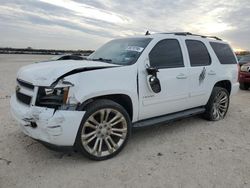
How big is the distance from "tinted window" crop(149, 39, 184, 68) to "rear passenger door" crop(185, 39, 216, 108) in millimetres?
294

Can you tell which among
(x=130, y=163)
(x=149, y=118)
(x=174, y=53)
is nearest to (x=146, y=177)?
(x=130, y=163)

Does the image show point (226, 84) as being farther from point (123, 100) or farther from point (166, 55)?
point (123, 100)

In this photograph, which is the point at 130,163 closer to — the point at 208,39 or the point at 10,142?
the point at 10,142

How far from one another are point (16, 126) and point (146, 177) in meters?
2.87

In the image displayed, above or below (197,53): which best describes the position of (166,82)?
below

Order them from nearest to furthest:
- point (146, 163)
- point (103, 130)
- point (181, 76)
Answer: point (146, 163), point (103, 130), point (181, 76)

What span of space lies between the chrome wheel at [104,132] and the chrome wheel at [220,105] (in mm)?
2711

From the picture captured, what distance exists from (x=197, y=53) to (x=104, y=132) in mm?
2641

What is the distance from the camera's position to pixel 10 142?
4188mm

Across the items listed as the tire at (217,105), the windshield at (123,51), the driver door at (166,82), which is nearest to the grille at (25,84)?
the windshield at (123,51)

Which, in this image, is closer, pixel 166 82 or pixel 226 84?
pixel 166 82

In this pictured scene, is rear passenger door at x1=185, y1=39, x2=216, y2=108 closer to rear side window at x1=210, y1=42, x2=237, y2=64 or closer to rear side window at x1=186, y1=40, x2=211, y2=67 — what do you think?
rear side window at x1=186, y1=40, x2=211, y2=67

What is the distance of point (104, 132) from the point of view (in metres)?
3.73

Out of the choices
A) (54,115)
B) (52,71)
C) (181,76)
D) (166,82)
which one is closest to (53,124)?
(54,115)
